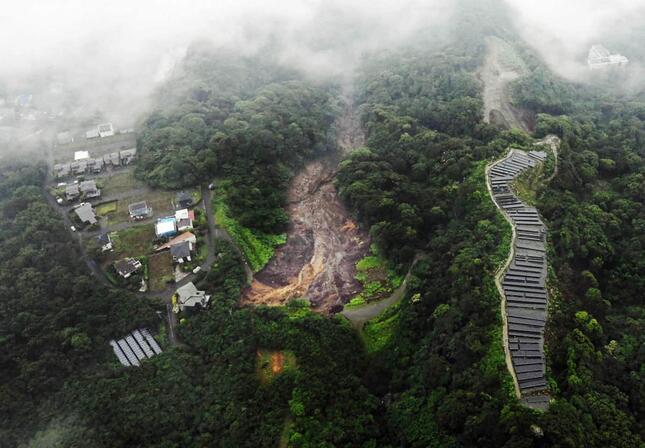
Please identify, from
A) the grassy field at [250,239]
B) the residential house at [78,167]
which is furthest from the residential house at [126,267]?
the residential house at [78,167]

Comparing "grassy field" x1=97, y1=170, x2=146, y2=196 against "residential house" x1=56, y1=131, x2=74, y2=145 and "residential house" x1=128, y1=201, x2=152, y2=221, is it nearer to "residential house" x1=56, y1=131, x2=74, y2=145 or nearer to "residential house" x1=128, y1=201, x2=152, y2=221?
"residential house" x1=128, y1=201, x2=152, y2=221

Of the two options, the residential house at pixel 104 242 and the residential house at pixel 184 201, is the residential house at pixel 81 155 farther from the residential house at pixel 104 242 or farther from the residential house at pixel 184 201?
the residential house at pixel 104 242

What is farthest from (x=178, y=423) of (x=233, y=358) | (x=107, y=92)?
(x=107, y=92)

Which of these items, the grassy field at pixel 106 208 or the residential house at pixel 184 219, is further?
the grassy field at pixel 106 208

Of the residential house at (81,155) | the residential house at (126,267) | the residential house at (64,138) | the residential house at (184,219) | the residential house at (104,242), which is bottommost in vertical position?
the residential house at (126,267)

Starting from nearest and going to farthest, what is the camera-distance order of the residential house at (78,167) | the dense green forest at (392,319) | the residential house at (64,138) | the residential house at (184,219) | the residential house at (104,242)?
the dense green forest at (392,319), the residential house at (104,242), the residential house at (184,219), the residential house at (78,167), the residential house at (64,138)

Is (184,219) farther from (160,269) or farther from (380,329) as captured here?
(380,329)

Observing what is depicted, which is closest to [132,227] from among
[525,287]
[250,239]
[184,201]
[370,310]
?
[184,201]
